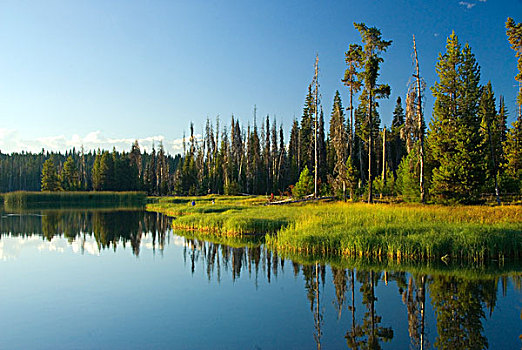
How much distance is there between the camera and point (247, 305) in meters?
13.1

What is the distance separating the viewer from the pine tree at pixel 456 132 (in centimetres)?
3102

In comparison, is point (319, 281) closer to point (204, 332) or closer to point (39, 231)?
point (204, 332)

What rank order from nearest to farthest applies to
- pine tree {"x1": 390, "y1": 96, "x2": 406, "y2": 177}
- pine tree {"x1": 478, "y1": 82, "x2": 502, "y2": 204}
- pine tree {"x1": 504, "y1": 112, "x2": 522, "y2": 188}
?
pine tree {"x1": 478, "y1": 82, "x2": 502, "y2": 204}, pine tree {"x1": 504, "y1": 112, "x2": 522, "y2": 188}, pine tree {"x1": 390, "y1": 96, "x2": 406, "y2": 177}

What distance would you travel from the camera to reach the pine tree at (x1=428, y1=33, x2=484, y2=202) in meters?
31.0

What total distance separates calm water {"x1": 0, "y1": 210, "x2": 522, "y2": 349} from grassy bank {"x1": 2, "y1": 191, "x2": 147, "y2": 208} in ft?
173

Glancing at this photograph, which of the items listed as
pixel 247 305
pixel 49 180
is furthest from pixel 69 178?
pixel 247 305

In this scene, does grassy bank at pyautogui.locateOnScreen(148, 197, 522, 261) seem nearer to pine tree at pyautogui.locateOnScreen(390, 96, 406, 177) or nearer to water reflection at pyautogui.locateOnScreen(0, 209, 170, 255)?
water reflection at pyautogui.locateOnScreen(0, 209, 170, 255)

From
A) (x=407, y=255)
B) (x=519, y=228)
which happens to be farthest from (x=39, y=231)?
(x=519, y=228)

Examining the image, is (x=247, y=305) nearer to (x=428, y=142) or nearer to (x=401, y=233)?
(x=401, y=233)

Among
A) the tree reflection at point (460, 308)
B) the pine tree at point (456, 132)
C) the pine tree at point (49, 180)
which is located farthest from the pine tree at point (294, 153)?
the tree reflection at point (460, 308)

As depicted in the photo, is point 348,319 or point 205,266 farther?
point 205,266

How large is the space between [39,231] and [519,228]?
3400cm

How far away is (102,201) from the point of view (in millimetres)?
74875

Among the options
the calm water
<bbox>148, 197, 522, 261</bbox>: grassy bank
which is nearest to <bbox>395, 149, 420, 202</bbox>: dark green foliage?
<bbox>148, 197, 522, 261</bbox>: grassy bank
